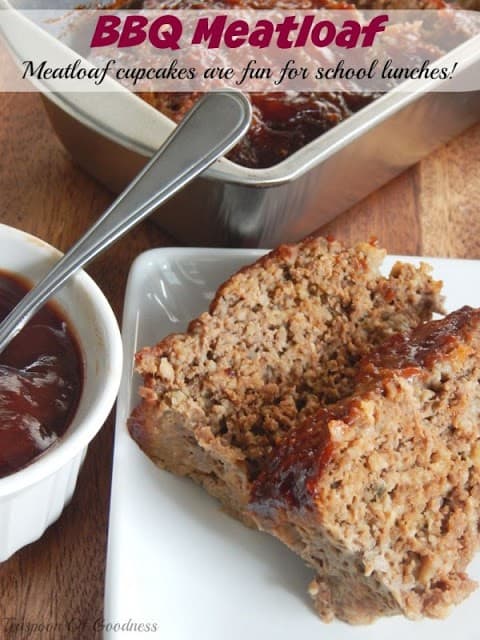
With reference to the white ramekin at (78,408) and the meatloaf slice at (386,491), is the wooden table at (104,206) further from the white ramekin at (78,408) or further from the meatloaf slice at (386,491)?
the meatloaf slice at (386,491)

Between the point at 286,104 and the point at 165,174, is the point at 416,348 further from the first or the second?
the point at 286,104

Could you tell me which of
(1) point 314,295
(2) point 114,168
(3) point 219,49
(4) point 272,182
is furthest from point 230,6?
(1) point 314,295

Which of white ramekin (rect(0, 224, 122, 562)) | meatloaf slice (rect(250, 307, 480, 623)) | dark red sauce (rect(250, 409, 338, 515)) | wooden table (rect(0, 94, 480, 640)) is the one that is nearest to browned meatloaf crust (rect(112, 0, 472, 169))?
wooden table (rect(0, 94, 480, 640))

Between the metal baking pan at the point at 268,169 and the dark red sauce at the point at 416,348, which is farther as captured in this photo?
the metal baking pan at the point at 268,169

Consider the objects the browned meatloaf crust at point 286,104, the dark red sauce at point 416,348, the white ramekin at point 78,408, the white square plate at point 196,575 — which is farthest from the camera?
the browned meatloaf crust at point 286,104

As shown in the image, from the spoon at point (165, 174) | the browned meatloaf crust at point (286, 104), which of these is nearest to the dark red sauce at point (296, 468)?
the spoon at point (165, 174)

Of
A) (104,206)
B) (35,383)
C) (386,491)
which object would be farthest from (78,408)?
(104,206)
